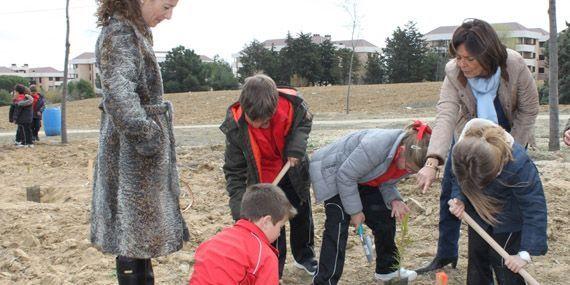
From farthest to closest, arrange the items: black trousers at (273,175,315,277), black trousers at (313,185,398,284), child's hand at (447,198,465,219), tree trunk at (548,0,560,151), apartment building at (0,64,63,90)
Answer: apartment building at (0,64,63,90) < tree trunk at (548,0,560,151) < black trousers at (273,175,315,277) < black trousers at (313,185,398,284) < child's hand at (447,198,465,219)

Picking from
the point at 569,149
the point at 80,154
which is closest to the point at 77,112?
the point at 80,154

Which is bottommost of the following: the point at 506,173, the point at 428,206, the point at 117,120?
the point at 428,206

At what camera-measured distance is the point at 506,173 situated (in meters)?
2.64

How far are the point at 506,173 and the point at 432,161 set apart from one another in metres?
0.35

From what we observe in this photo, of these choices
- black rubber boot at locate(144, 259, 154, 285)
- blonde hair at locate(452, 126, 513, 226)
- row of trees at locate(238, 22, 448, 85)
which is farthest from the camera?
row of trees at locate(238, 22, 448, 85)

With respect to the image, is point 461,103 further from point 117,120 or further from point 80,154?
point 80,154

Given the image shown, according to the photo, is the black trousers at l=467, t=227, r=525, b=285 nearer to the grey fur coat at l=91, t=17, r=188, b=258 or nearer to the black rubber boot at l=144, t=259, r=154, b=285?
the grey fur coat at l=91, t=17, r=188, b=258

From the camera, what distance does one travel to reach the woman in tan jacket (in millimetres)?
2857

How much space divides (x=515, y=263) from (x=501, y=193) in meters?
0.33

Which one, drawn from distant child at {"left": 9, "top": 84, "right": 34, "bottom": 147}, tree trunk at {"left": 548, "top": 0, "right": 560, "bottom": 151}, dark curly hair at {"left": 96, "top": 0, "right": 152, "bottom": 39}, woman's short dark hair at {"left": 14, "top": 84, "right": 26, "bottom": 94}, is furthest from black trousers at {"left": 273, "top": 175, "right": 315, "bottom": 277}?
woman's short dark hair at {"left": 14, "top": 84, "right": 26, "bottom": 94}

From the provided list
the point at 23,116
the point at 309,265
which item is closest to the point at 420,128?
the point at 309,265

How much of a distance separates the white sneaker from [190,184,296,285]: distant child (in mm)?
1282

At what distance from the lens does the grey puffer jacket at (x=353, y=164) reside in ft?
9.90

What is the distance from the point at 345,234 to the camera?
330 cm
